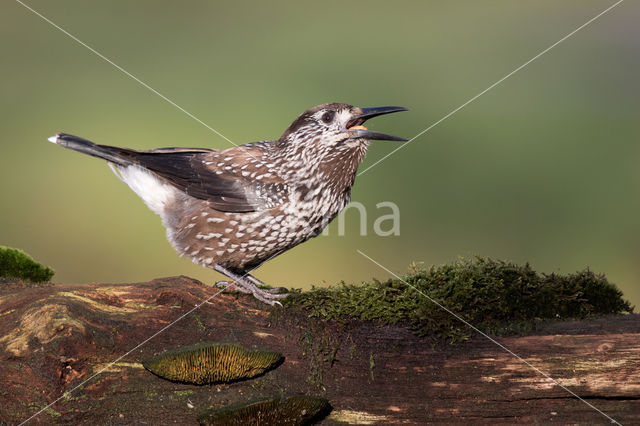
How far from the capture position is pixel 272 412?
465 centimetres

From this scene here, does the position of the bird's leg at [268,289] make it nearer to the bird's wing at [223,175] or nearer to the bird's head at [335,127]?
the bird's wing at [223,175]

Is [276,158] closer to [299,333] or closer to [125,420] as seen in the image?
[299,333]

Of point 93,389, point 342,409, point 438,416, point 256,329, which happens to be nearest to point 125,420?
point 93,389

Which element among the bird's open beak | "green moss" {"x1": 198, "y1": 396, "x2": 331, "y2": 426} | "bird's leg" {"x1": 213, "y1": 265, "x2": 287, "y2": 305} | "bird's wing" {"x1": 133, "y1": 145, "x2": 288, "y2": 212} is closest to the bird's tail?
"bird's wing" {"x1": 133, "y1": 145, "x2": 288, "y2": 212}

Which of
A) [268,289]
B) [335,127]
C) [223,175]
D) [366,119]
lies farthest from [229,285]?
[366,119]

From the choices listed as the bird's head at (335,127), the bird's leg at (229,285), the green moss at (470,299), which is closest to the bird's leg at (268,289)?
the bird's leg at (229,285)

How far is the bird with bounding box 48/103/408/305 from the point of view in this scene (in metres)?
7.09

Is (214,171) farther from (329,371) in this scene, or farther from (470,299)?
(470,299)

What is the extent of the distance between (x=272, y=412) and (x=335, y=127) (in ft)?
12.7

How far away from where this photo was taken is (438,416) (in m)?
4.93

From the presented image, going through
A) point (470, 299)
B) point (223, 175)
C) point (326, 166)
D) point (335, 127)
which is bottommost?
point (470, 299)

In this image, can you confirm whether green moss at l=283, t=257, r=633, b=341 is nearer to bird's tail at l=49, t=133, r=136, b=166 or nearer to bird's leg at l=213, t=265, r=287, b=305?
bird's leg at l=213, t=265, r=287, b=305

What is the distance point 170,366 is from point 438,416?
2184 mm

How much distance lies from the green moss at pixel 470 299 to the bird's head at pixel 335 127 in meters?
2.19
